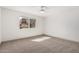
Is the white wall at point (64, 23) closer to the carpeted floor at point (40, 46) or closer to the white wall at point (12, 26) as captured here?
the carpeted floor at point (40, 46)

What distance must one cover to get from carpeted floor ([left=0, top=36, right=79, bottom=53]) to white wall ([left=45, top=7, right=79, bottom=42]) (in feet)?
0.42

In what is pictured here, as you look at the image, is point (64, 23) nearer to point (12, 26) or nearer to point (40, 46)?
point (40, 46)

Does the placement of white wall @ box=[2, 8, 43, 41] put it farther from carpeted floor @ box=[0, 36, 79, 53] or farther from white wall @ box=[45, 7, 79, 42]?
white wall @ box=[45, 7, 79, 42]

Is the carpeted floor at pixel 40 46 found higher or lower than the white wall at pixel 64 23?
lower

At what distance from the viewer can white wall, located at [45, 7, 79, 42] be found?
1.16 m

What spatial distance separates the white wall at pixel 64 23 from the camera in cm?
116

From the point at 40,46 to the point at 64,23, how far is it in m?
0.67

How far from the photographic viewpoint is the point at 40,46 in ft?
4.38

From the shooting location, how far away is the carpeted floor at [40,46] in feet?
3.89

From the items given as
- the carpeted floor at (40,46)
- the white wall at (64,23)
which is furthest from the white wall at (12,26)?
the white wall at (64,23)

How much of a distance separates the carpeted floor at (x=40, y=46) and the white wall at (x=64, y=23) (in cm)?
13

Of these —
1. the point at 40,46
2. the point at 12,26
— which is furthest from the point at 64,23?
the point at 12,26

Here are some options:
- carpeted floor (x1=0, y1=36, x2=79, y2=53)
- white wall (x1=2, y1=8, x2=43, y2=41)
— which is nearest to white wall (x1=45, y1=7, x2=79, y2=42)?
carpeted floor (x1=0, y1=36, x2=79, y2=53)
